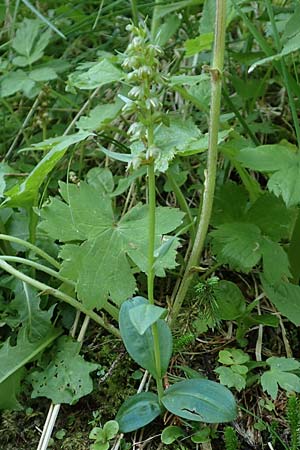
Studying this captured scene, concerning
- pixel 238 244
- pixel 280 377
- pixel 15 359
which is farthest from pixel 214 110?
pixel 15 359

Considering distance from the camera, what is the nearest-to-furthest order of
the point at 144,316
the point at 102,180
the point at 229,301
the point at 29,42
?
the point at 144,316 → the point at 229,301 → the point at 102,180 → the point at 29,42

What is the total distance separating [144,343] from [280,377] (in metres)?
0.27

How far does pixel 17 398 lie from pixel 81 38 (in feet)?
4.38

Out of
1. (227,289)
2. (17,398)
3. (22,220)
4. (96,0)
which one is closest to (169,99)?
(96,0)

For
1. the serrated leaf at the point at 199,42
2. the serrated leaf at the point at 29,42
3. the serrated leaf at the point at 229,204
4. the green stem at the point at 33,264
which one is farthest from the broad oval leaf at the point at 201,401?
the serrated leaf at the point at 29,42

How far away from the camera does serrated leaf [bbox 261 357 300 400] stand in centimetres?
120

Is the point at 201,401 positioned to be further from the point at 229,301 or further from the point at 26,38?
the point at 26,38

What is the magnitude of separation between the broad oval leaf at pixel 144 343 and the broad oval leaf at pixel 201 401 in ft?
0.17

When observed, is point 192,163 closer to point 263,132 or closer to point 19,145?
point 263,132

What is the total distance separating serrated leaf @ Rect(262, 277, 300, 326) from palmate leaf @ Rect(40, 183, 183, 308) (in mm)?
258

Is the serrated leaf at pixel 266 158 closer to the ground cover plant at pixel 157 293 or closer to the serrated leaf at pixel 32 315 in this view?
the ground cover plant at pixel 157 293

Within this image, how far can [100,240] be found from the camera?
4.13ft

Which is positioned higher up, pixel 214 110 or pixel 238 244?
pixel 214 110

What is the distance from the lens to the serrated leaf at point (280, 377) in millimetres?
1200
